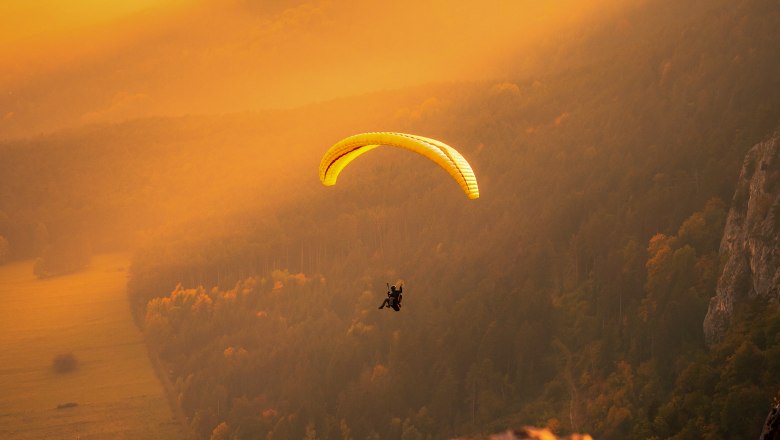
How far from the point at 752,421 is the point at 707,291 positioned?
6376 centimetres

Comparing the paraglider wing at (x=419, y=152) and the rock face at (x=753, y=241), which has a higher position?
the rock face at (x=753, y=241)

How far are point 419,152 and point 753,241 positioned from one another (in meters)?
101

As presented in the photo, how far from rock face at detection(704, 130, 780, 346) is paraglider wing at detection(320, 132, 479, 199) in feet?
286

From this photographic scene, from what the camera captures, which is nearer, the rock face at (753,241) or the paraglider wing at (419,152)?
the paraglider wing at (419,152)

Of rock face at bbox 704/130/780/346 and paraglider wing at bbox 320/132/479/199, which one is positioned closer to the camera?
paraglider wing at bbox 320/132/479/199

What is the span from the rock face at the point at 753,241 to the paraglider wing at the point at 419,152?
286ft

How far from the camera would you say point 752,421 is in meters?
121

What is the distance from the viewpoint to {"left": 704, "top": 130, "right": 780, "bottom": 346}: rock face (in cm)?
13775

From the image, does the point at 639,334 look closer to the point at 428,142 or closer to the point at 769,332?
the point at 769,332

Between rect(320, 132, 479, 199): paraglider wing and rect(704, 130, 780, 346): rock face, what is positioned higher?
rect(704, 130, 780, 346): rock face

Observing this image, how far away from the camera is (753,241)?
480 ft

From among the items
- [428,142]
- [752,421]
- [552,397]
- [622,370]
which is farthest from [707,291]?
[428,142]

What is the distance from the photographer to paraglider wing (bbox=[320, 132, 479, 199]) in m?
55.0

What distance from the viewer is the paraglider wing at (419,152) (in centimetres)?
5503
